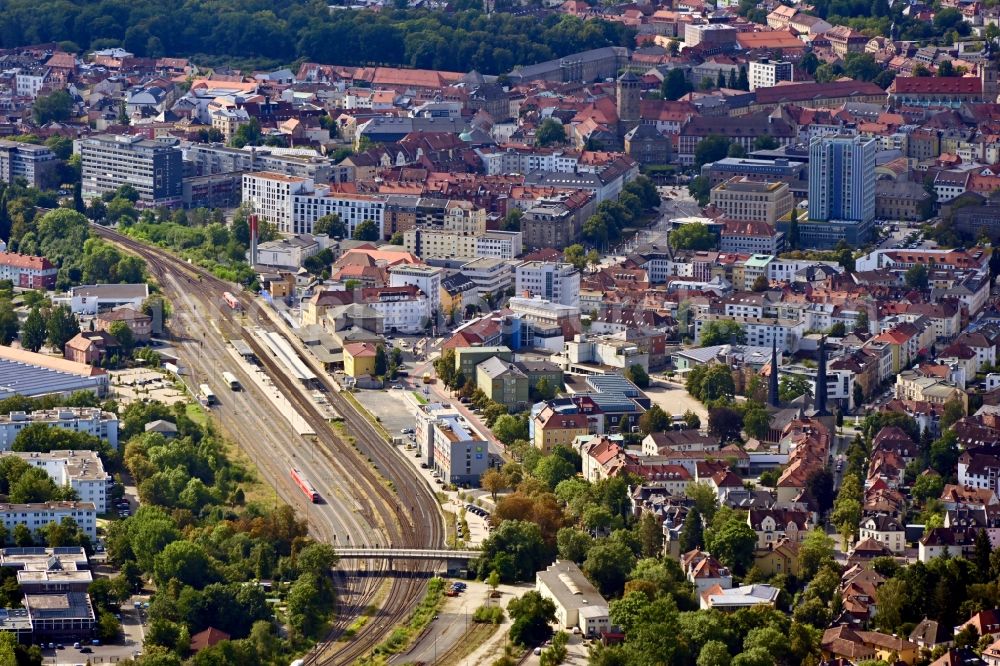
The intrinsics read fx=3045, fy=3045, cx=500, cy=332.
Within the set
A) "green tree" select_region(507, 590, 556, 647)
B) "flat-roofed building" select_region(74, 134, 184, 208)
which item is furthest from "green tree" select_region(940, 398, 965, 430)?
"flat-roofed building" select_region(74, 134, 184, 208)

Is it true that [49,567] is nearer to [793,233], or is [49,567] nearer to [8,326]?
[8,326]

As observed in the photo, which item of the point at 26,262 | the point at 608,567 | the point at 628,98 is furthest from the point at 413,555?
the point at 628,98

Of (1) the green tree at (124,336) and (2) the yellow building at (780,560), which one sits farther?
(1) the green tree at (124,336)

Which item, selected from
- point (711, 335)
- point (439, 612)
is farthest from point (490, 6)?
point (439, 612)

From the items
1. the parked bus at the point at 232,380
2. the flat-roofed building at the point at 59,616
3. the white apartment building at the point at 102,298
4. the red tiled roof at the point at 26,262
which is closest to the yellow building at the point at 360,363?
the parked bus at the point at 232,380

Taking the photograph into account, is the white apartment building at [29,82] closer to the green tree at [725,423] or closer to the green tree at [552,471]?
the green tree at [725,423]
